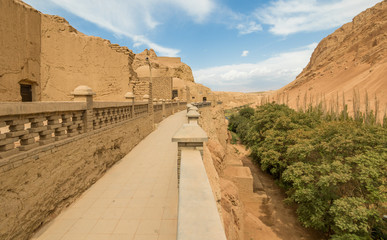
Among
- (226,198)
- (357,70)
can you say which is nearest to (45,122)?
(226,198)

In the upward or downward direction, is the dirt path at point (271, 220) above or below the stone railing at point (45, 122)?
below

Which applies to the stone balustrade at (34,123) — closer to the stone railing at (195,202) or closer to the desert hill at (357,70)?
the stone railing at (195,202)

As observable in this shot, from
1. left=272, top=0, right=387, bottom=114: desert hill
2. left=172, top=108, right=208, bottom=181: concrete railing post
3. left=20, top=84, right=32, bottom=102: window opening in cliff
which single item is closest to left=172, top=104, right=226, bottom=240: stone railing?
left=172, top=108, right=208, bottom=181: concrete railing post

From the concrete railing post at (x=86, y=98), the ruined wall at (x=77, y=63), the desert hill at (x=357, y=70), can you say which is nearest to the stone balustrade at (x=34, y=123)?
the concrete railing post at (x=86, y=98)

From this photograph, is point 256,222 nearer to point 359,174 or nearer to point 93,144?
point 359,174

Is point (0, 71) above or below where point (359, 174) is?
above

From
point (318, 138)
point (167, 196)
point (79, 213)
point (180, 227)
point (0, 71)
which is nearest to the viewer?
point (180, 227)

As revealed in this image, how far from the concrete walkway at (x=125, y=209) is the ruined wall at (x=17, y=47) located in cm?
646

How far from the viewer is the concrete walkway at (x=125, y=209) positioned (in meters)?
3.29

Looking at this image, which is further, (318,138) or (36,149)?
(318,138)

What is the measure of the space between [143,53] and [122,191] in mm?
54754

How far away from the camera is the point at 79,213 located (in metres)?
3.85

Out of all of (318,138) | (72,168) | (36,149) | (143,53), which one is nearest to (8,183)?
(36,149)

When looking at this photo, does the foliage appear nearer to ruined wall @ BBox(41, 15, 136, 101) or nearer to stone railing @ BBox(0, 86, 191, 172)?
stone railing @ BBox(0, 86, 191, 172)
